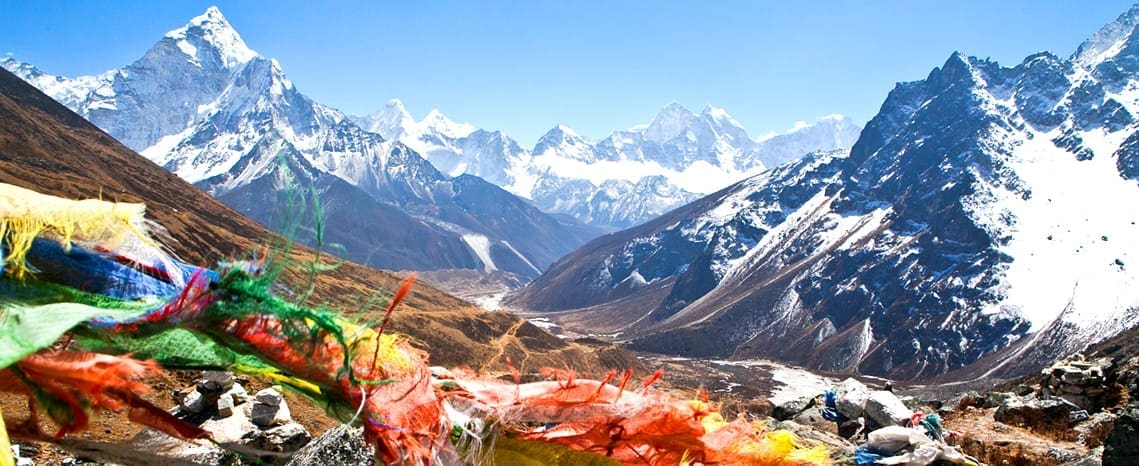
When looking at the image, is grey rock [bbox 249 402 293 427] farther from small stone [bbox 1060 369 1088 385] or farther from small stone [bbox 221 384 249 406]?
small stone [bbox 1060 369 1088 385]

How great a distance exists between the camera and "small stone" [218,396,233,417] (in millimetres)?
9312

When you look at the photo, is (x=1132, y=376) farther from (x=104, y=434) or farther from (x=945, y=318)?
(x=945, y=318)

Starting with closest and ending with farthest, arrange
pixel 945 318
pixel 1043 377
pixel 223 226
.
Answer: pixel 1043 377, pixel 223 226, pixel 945 318

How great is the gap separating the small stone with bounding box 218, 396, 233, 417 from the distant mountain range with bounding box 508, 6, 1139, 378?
112666mm

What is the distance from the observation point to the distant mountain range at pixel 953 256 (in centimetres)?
11344

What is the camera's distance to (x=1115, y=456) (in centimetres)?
618

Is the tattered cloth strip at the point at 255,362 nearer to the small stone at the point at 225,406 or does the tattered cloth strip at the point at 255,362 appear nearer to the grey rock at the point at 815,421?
the small stone at the point at 225,406

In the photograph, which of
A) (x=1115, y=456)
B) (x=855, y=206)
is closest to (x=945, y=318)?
(x=855, y=206)

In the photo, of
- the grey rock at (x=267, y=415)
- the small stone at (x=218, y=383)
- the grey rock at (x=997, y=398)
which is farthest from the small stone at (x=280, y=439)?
the grey rock at (x=997, y=398)

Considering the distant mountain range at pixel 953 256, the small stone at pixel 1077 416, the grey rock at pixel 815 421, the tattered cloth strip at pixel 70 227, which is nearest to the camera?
the tattered cloth strip at pixel 70 227

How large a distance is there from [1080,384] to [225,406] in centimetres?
1771

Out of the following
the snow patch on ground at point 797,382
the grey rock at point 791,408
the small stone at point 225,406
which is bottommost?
the snow patch on ground at point 797,382

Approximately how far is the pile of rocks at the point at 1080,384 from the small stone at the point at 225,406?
16.9 m

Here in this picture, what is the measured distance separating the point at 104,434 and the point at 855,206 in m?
198
